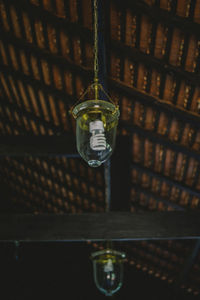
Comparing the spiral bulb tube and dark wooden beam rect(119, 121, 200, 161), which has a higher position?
dark wooden beam rect(119, 121, 200, 161)

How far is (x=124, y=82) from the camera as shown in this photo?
3.38 meters

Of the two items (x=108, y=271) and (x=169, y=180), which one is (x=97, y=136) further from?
(x=169, y=180)

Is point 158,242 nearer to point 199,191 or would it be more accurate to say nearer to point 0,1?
point 199,191

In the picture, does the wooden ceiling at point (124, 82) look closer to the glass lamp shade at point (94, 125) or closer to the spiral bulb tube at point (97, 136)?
the glass lamp shade at point (94, 125)

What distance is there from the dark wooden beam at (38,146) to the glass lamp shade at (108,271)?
1.24 m

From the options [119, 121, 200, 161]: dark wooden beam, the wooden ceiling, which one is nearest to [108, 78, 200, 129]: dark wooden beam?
the wooden ceiling

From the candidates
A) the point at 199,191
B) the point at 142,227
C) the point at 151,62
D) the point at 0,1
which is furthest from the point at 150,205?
the point at 0,1

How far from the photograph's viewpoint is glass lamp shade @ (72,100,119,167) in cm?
174

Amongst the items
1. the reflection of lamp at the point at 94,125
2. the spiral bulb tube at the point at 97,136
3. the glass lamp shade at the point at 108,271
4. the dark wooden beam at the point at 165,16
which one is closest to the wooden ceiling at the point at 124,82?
the dark wooden beam at the point at 165,16

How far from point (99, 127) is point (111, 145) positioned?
0.15 meters

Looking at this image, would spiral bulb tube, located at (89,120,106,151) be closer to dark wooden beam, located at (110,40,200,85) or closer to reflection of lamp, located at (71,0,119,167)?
reflection of lamp, located at (71,0,119,167)

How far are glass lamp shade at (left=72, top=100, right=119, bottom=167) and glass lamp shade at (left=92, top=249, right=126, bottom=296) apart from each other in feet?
7.29

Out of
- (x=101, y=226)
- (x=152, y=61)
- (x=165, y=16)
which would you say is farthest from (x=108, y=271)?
(x=165, y=16)

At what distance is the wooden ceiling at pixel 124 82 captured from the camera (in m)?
2.75
